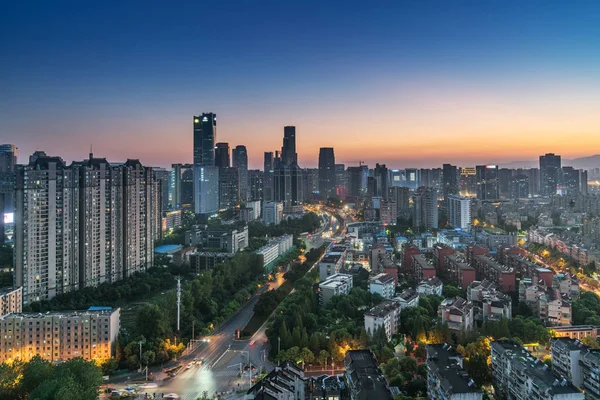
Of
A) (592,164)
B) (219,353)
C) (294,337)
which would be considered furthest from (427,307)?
(592,164)

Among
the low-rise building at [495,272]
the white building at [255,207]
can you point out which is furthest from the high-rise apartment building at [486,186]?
the low-rise building at [495,272]

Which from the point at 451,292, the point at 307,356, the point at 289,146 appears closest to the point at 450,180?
the point at 289,146

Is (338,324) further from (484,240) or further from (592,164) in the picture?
(592,164)

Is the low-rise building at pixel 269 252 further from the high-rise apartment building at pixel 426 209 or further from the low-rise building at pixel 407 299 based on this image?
the high-rise apartment building at pixel 426 209

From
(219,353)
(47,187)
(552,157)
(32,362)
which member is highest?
(552,157)

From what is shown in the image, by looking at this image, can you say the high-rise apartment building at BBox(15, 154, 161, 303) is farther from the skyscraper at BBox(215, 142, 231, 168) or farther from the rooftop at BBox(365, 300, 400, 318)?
the skyscraper at BBox(215, 142, 231, 168)

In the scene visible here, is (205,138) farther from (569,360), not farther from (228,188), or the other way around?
(569,360)
